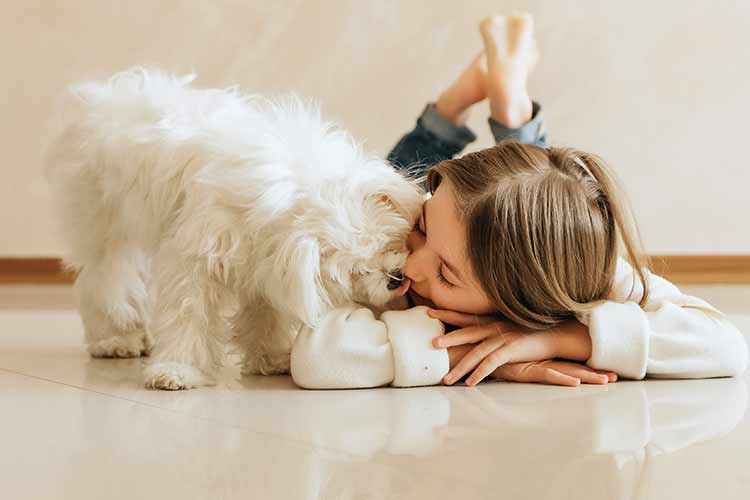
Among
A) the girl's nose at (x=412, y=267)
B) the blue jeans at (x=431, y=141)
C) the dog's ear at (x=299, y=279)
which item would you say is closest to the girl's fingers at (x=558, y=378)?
the girl's nose at (x=412, y=267)

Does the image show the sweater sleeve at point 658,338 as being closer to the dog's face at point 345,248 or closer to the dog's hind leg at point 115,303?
the dog's face at point 345,248

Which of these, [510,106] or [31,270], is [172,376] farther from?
[31,270]

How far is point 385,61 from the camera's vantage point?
358 centimetres

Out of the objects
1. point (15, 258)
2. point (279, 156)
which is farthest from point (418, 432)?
point (15, 258)

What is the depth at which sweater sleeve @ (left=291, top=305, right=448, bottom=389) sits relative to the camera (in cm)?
147

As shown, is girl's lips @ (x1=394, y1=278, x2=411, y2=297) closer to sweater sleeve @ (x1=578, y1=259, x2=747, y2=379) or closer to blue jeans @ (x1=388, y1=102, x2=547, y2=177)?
sweater sleeve @ (x1=578, y1=259, x2=747, y2=379)

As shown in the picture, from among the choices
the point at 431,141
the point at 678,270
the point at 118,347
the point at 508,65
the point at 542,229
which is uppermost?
the point at 508,65

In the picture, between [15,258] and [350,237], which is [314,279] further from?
[15,258]

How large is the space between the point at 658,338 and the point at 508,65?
100 centimetres

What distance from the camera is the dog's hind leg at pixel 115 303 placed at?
1843 millimetres

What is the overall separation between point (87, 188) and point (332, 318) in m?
0.61

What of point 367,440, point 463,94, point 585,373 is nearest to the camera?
point 367,440

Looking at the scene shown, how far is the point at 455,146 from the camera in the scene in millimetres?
2568

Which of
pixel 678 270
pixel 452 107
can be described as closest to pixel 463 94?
pixel 452 107
